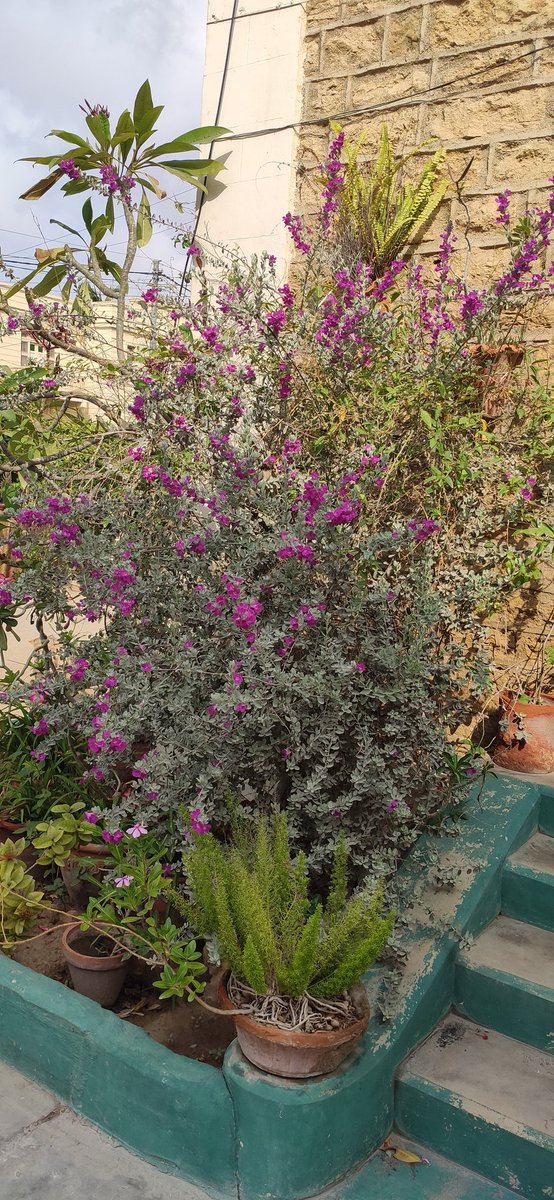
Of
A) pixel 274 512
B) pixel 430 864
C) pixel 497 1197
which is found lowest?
pixel 497 1197

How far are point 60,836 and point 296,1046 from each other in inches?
52.0

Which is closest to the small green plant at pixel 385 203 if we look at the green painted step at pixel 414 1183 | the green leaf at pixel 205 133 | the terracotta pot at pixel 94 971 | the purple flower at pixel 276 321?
the green leaf at pixel 205 133

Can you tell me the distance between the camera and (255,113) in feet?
16.9

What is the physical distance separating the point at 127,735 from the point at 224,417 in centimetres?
131

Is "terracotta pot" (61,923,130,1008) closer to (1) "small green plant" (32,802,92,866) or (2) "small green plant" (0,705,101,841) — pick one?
(1) "small green plant" (32,802,92,866)

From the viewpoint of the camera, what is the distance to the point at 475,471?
3736 mm

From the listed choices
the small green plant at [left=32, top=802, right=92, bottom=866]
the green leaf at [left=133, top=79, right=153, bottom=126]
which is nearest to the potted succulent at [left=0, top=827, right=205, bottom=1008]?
the small green plant at [left=32, top=802, right=92, bottom=866]

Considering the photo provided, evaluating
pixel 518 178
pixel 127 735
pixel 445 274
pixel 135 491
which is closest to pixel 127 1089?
pixel 127 735

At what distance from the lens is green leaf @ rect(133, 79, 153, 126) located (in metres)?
4.90

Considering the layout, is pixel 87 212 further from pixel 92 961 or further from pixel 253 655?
pixel 92 961

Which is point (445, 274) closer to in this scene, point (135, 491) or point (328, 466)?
point (328, 466)

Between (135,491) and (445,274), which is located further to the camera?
(445,274)

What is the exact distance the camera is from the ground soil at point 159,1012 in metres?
2.51

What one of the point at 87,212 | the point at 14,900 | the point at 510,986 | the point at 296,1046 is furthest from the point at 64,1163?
the point at 87,212
